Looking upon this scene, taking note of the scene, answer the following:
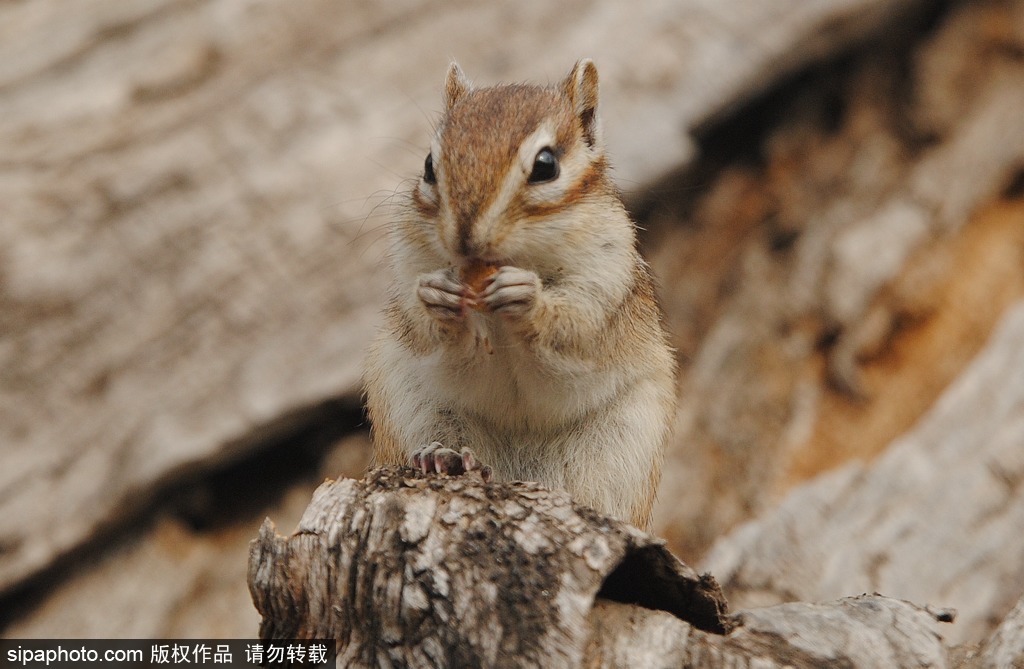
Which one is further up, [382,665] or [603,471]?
[603,471]

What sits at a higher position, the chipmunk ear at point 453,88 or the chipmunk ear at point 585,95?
the chipmunk ear at point 453,88

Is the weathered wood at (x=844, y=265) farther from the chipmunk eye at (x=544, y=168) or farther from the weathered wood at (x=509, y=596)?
the chipmunk eye at (x=544, y=168)

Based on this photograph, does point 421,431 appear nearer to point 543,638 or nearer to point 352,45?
point 543,638

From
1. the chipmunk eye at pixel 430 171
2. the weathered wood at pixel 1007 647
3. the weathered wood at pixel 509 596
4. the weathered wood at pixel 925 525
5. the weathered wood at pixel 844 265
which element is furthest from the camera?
the weathered wood at pixel 844 265

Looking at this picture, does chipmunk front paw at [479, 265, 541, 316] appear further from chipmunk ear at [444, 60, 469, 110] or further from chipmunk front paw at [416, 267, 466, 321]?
chipmunk ear at [444, 60, 469, 110]

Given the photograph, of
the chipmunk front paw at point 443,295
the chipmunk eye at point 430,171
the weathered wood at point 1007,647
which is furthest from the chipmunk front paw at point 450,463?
the weathered wood at point 1007,647

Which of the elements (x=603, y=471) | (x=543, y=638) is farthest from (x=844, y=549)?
(x=543, y=638)
